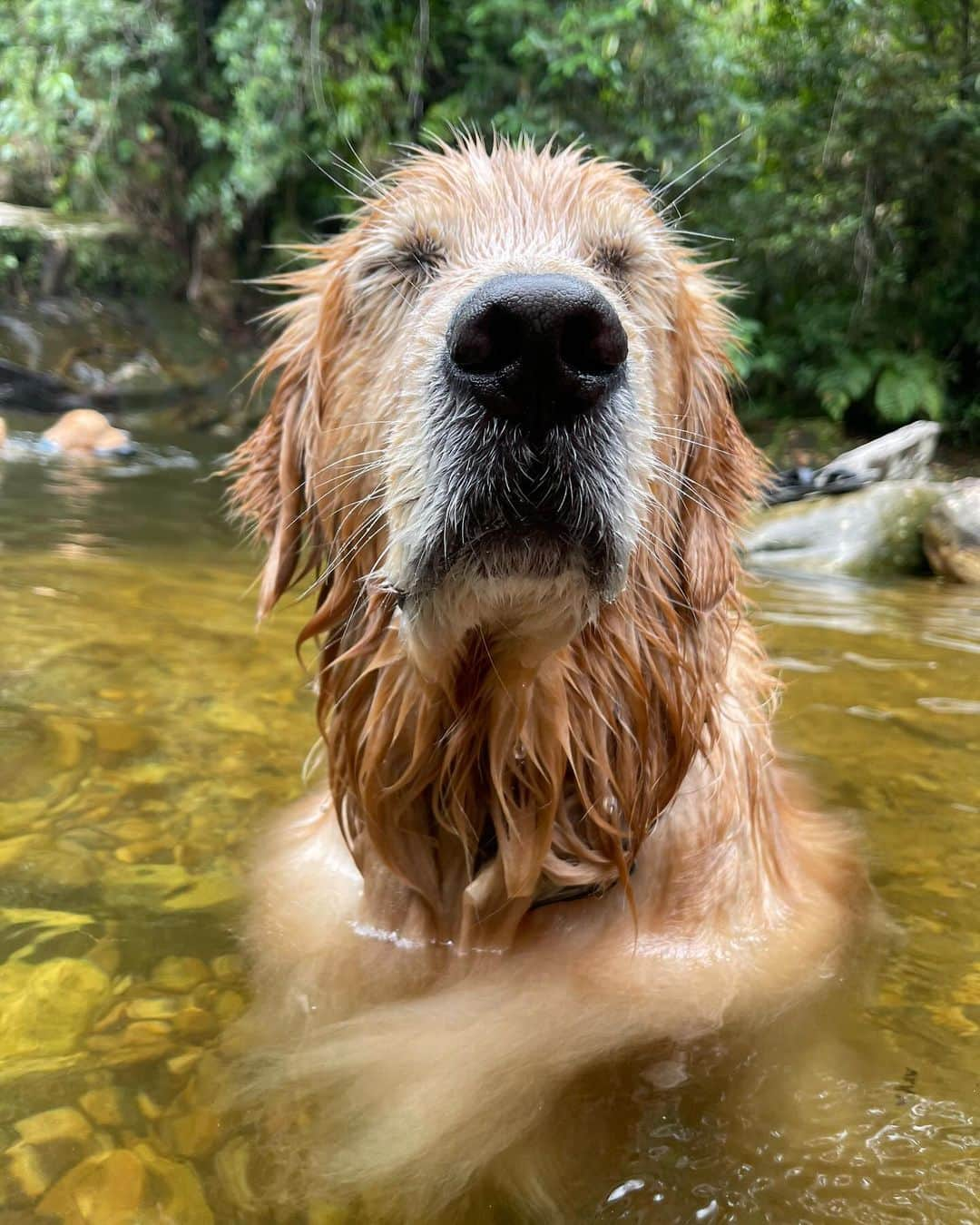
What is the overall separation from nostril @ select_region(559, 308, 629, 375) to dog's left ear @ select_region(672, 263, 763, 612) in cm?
68

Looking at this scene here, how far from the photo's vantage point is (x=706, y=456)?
9.10ft

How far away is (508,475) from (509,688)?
2.12ft

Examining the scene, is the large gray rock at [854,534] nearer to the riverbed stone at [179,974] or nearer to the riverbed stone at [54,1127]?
the riverbed stone at [179,974]

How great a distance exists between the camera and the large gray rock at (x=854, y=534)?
7867 mm

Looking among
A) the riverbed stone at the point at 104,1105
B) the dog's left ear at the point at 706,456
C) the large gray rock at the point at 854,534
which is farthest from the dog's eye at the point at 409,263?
the large gray rock at the point at 854,534

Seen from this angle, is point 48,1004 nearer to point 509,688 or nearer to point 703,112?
point 509,688

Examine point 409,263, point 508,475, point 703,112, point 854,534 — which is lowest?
point 854,534

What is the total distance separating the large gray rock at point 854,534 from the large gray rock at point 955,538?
9 centimetres

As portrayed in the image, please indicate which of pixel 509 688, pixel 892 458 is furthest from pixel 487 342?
pixel 892 458

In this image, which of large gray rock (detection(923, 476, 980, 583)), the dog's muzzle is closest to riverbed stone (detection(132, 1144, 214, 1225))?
the dog's muzzle

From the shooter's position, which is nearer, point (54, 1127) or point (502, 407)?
point (54, 1127)

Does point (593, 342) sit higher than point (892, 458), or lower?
higher

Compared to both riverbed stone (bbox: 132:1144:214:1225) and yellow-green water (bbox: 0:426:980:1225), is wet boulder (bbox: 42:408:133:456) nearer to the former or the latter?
yellow-green water (bbox: 0:426:980:1225)

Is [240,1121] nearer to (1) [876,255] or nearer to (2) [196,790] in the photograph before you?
(2) [196,790]
